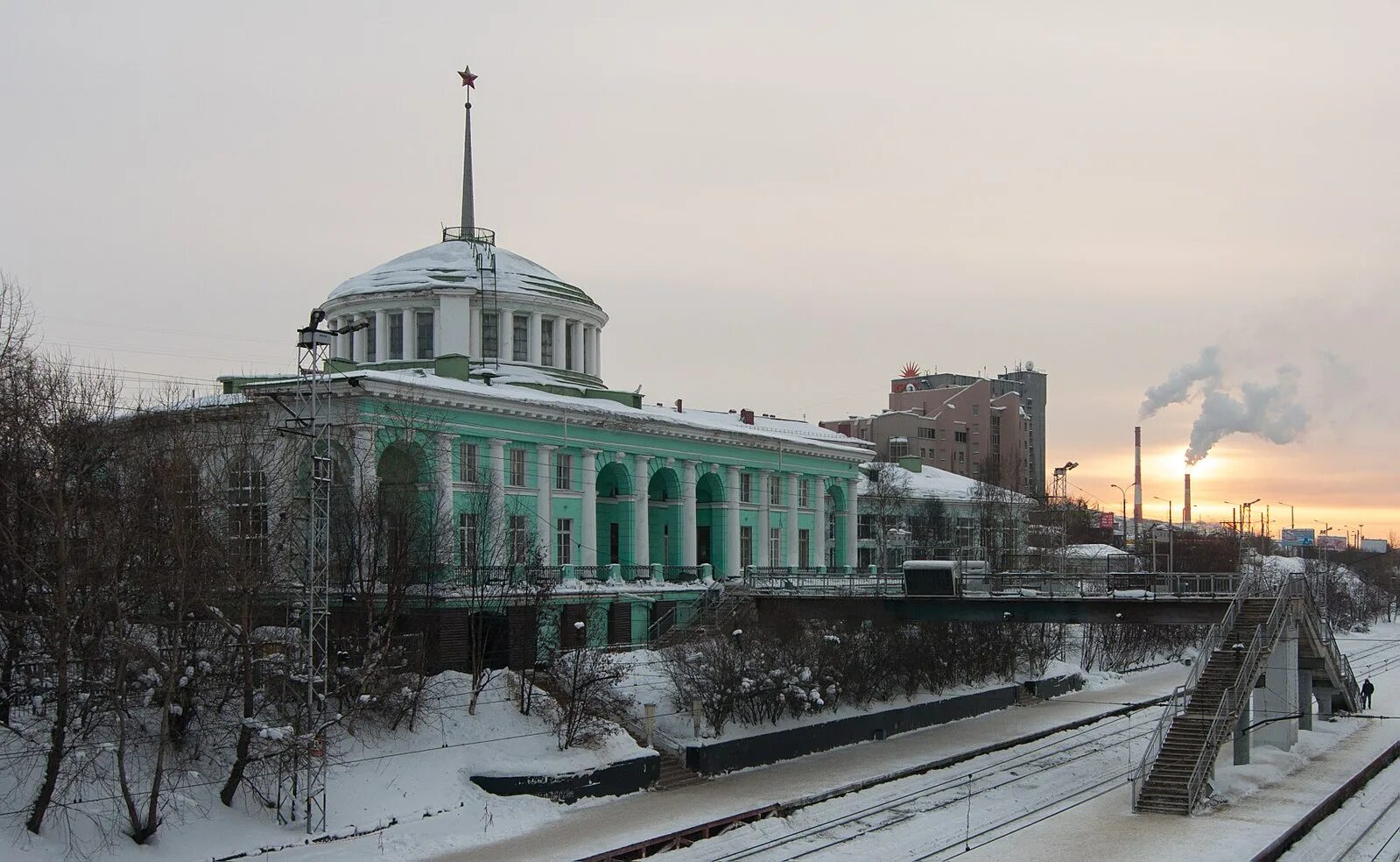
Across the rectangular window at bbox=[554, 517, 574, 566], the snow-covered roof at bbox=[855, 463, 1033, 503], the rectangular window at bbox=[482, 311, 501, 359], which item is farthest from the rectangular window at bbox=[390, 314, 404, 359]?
the snow-covered roof at bbox=[855, 463, 1033, 503]

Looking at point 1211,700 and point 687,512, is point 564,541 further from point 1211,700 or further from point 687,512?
point 1211,700

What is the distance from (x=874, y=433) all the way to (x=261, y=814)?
153864mm

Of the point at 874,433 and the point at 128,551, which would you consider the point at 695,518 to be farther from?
the point at 874,433

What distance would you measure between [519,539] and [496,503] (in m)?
1.91

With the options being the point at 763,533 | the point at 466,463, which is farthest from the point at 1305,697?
the point at 466,463

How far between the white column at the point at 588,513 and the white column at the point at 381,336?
16.0 metres

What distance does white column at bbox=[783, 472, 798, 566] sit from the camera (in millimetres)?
90312

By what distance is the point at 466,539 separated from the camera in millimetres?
64375

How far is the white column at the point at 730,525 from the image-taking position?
8425 centimetres

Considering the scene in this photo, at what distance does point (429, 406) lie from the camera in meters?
64.2

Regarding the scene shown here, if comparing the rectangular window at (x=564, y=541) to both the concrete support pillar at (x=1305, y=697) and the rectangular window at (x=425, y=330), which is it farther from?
the concrete support pillar at (x=1305, y=697)

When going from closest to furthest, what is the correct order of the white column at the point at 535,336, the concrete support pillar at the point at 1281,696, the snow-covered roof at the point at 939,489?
the concrete support pillar at the point at 1281,696 → the white column at the point at 535,336 → the snow-covered roof at the point at 939,489

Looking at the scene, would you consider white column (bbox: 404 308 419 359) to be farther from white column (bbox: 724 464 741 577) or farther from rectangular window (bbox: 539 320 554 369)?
white column (bbox: 724 464 741 577)

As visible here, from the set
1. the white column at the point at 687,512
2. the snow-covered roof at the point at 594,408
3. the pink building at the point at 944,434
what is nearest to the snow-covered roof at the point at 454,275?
the snow-covered roof at the point at 594,408
